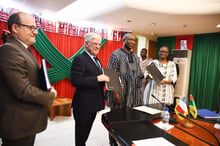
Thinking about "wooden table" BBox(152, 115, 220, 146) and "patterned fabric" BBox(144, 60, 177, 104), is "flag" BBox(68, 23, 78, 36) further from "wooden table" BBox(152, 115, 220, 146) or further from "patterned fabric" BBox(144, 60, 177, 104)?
"wooden table" BBox(152, 115, 220, 146)

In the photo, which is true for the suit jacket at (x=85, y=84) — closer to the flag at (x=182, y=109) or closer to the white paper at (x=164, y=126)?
the white paper at (x=164, y=126)

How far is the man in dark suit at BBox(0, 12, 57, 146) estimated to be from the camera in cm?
84

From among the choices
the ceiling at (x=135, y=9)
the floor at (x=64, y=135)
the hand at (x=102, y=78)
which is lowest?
the floor at (x=64, y=135)

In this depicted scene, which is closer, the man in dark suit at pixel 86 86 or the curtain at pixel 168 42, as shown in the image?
the man in dark suit at pixel 86 86

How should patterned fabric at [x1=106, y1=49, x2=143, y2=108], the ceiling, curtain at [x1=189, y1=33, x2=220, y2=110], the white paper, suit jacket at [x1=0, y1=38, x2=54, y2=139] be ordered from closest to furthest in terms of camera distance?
1. suit jacket at [x1=0, y1=38, x2=54, y2=139]
2. the white paper
3. patterned fabric at [x1=106, y1=49, x2=143, y2=108]
4. the ceiling
5. curtain at [x1=189, y1=33, x2=220, y2=110]

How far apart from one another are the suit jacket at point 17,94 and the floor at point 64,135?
1453mm

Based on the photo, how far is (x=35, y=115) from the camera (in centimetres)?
95

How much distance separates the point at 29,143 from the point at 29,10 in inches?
118

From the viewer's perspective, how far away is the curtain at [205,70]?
172 inches

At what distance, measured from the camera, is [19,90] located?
2.76 ft

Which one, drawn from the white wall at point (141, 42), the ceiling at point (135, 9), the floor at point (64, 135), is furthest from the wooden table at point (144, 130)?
the white wall at point (141, 42)

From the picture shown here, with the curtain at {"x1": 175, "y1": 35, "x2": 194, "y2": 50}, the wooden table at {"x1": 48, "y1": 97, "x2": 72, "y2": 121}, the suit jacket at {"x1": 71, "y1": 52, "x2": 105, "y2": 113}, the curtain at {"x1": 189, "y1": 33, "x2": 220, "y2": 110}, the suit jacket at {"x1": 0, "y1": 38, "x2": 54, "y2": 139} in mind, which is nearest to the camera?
the suit jacket at {"x1": 0, "y1": 38, "x2": 54, "y2": 139}

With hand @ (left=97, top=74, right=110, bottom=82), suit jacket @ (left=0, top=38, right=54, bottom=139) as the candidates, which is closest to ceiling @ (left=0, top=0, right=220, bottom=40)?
hand @ (left=97, top=74, right=110, bottom=82)

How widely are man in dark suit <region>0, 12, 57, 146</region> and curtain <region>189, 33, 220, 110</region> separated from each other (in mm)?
4954
